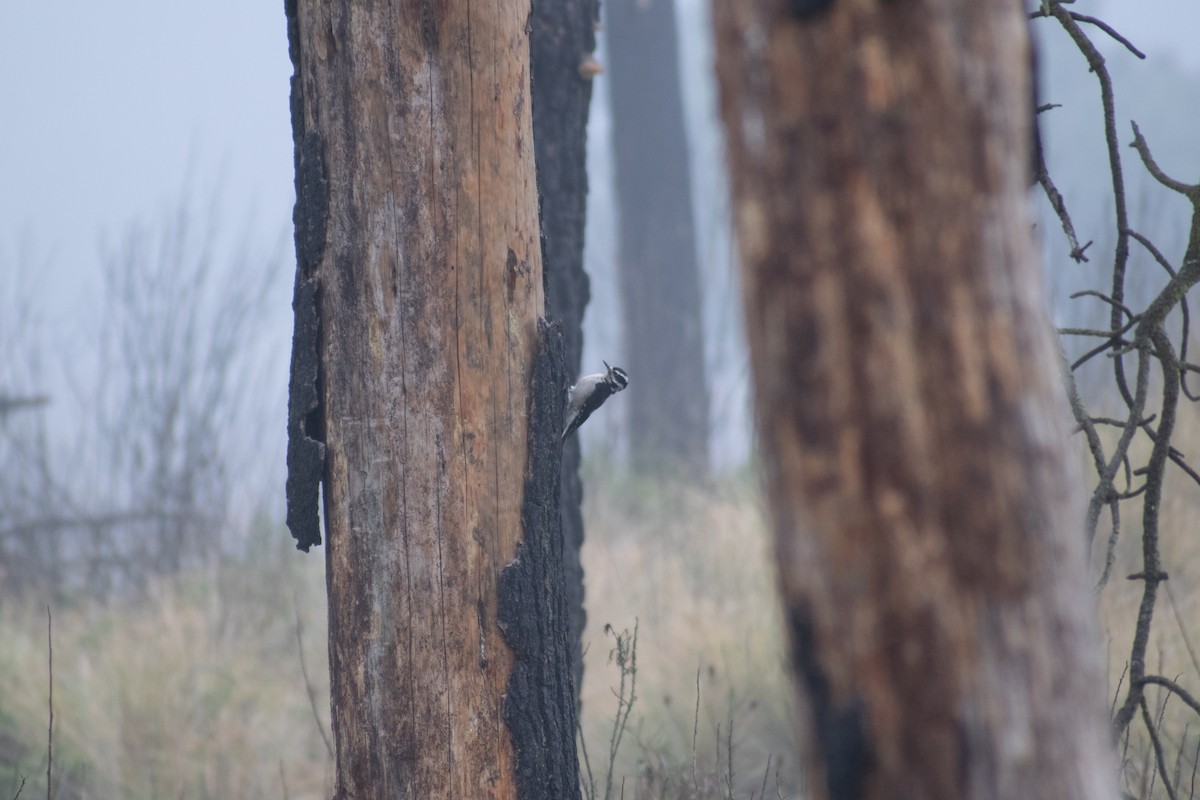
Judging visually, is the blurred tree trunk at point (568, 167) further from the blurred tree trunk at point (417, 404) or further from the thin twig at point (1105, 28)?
the thin twig at point (1105, 28)

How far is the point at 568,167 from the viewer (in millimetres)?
3105

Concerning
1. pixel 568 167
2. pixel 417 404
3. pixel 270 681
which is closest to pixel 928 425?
pixel 417 404

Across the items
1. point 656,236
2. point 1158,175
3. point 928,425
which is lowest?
point 928,425

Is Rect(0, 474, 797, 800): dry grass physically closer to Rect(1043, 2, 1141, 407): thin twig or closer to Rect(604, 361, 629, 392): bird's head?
Rect(604, 361, 629, 392): bird's head

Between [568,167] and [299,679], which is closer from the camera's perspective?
[568,167]

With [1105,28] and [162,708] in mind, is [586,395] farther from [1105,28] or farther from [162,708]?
[162,708]

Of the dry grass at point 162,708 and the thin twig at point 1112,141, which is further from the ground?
the thin twig at point 1112,141

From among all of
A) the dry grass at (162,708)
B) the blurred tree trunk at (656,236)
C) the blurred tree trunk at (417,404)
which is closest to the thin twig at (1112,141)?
the blurred tree trunk at (417,404)

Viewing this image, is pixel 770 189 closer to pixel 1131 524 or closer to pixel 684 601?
pixel 1131 524

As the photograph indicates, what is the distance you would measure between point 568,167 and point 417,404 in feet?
4.60

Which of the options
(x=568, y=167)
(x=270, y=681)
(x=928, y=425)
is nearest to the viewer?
(x=928, y=425)

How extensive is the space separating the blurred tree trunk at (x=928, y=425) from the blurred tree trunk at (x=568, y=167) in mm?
2105

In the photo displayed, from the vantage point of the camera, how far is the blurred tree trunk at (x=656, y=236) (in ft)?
32.0

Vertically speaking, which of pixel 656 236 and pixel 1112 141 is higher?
pixel 656 236
